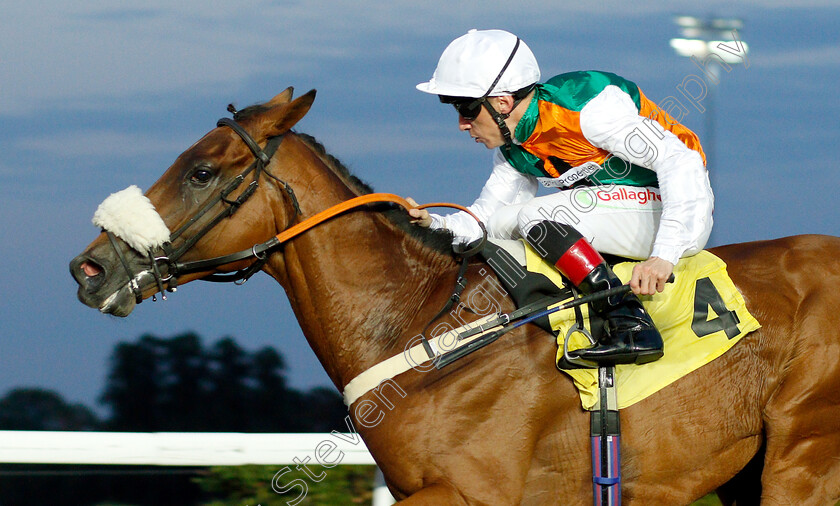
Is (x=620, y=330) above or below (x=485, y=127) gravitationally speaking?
below

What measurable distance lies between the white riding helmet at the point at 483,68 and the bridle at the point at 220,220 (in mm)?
536

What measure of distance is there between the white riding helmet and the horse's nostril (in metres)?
1.37

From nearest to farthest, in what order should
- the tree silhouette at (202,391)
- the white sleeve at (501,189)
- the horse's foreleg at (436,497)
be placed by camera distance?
the horse's foreleg at (436,497)
the white sleeve at (501,189)
the tree silhouette at (202,391)

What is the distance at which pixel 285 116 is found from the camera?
10.5 feet

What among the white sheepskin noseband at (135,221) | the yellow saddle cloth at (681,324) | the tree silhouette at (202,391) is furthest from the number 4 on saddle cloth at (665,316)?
the tree silhouette at (202,391)

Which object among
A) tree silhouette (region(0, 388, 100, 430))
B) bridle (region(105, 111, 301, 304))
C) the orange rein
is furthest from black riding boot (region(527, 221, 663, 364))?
tree silhouette (region(0, 388, 100, 430))

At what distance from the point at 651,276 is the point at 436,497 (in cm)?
107

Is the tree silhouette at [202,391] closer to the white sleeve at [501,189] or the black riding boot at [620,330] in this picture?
the white sleeve at [501,189]

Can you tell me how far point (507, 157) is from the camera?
3764mm

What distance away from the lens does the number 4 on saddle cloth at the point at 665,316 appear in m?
3.14

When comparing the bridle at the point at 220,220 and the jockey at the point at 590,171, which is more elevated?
the bridle at the point at 220,220

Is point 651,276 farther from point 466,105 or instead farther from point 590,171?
point 466,105

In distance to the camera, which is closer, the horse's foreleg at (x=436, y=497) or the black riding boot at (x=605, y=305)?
the horse's foreleg at (x=436, y=497)

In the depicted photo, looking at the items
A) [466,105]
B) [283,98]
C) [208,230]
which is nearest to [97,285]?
[208,230]
